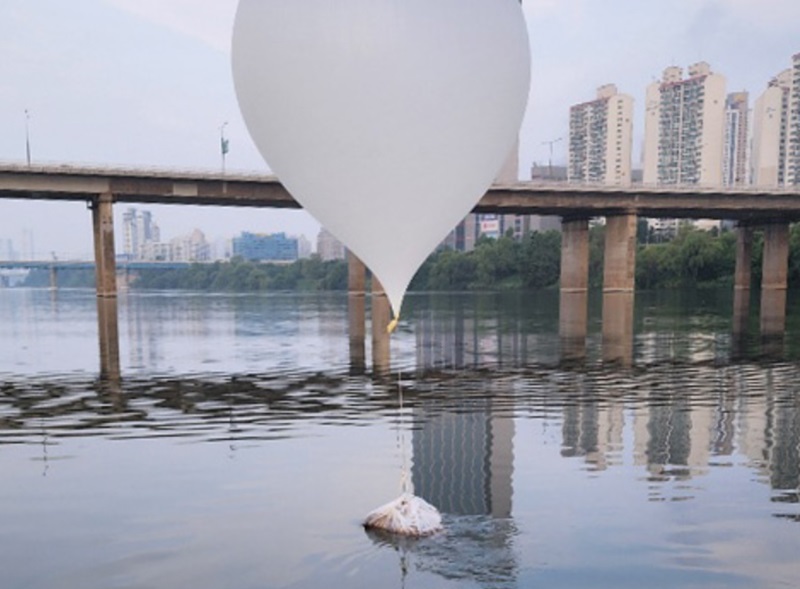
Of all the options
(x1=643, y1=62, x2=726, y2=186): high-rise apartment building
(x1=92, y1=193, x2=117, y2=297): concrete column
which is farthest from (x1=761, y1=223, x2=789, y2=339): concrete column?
(x1=643, y1=62, x2=726, y2=186): high-rise apartment building

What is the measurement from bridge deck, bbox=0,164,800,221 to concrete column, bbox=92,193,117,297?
111 centimetres

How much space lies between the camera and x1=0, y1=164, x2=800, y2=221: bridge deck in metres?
57.0

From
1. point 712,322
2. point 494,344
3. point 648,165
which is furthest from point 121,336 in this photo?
point 648,165

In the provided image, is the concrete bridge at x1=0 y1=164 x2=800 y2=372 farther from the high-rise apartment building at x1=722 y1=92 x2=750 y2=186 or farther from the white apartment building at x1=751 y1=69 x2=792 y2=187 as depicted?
the high-rise apartment building at x1=722 y1=92 x2=750 y2=186

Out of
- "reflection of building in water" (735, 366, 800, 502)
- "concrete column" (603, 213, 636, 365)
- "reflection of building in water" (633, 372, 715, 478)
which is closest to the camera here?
"reflection of building in water" (735, 366, 800, 502)

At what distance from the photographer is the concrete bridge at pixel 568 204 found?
5703 cm

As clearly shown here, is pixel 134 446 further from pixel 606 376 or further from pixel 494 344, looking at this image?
pixel 494 344

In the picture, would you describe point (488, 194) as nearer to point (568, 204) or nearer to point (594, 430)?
point (568, 204)

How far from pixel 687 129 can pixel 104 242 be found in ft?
505

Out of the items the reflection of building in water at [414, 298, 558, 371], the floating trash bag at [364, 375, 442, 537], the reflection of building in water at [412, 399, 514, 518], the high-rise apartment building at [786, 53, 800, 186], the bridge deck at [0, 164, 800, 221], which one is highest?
the high-rise apartment building at [786, 53, 800, 186]

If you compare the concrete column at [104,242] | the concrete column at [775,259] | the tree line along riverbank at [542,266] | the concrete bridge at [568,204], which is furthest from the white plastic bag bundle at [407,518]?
the tree line along riverbank at [542,266]

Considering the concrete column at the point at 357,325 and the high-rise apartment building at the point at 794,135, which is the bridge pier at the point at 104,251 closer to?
the concrete column at the point at 357,325

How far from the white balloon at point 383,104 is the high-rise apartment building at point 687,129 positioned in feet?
546

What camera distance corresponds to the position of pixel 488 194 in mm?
66125
